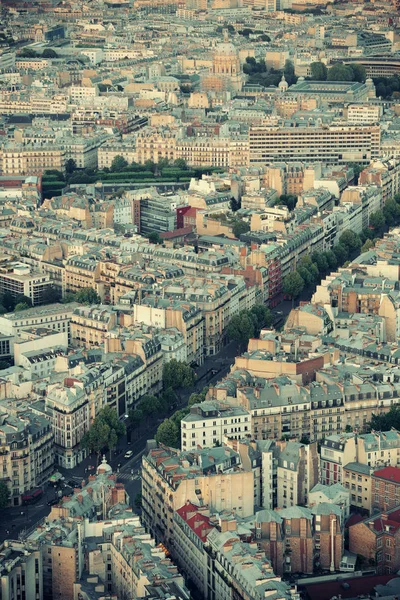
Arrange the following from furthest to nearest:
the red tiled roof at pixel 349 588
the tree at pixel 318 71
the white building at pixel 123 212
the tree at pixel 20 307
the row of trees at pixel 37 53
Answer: the row of trees at pixel 37 53
the tree at pixel 318 71
the white building at pixel 123 212
the tree at pixel 20 307
the red tiled roof at pixel 349 588

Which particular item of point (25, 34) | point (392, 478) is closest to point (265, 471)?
point (392, 478)

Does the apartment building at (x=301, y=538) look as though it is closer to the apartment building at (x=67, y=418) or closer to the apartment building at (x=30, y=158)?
the apartment building at (x=67, y=418)

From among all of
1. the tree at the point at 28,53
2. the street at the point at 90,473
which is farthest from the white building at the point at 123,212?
the tree at the point at 28,53

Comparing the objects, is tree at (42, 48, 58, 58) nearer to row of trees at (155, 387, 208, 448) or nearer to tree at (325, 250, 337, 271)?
tree at (325, 250, 337, 271)

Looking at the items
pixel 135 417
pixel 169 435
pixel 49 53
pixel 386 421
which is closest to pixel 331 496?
pixel 386 421

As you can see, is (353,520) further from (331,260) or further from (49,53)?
(49,53)
